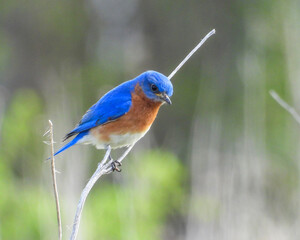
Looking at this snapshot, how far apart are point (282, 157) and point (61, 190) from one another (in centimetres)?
400

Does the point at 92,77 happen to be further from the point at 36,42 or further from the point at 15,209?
the point at 15,209

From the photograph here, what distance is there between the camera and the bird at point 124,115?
4949mm

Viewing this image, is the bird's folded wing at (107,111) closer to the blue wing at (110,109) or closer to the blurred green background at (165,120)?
the blue wing at (110,109)

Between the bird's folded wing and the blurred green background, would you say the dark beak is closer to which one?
the bird's folded wing

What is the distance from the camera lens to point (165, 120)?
1213 cm

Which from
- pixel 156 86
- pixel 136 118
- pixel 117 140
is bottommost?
pixel 117 140

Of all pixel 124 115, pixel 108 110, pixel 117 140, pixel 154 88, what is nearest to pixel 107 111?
pixel 108 110

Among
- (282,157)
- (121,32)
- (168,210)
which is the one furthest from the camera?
(121,32)

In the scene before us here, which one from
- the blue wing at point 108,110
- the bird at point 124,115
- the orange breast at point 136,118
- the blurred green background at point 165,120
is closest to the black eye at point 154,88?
the bird at point 124,115

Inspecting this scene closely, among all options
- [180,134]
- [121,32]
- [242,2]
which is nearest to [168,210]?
[180,134]

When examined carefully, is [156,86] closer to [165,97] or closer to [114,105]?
[165,97]

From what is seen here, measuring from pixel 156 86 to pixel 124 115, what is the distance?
15.8 inches

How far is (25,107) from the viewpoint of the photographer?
736cm

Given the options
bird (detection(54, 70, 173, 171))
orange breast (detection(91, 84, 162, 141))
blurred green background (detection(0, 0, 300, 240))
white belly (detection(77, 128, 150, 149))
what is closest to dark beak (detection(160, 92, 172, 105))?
bird (detection(54, 70, 173, 171))
